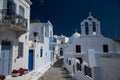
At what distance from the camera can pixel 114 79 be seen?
5.76 meters

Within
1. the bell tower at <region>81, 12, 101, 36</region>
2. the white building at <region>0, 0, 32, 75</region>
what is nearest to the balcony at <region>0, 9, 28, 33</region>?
the white building at <region>0, 0, 32, 75</region>

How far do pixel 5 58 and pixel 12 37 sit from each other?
1.84 meters

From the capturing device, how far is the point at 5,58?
1081 centimetres

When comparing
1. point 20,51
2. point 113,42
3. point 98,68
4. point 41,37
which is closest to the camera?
point 98,68

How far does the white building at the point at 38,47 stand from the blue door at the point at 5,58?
15.8 ft

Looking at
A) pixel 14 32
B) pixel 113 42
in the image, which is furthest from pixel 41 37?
pixel 113 42

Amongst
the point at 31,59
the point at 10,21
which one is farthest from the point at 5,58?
the point at 31,59

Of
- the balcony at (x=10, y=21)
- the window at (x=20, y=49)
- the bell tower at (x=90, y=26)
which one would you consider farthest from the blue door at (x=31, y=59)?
the bell tower at (x=90, y=26)

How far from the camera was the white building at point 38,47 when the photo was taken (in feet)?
55.5

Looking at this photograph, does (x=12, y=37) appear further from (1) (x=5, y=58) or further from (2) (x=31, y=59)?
(2) (x=31, y=59)

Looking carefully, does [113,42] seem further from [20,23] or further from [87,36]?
[20,23]

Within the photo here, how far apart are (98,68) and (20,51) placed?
822cm

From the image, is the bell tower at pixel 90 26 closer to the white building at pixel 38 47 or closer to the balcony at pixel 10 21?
the white building at pixel 38 47

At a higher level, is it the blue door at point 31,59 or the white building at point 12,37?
the white building at point 12,37
